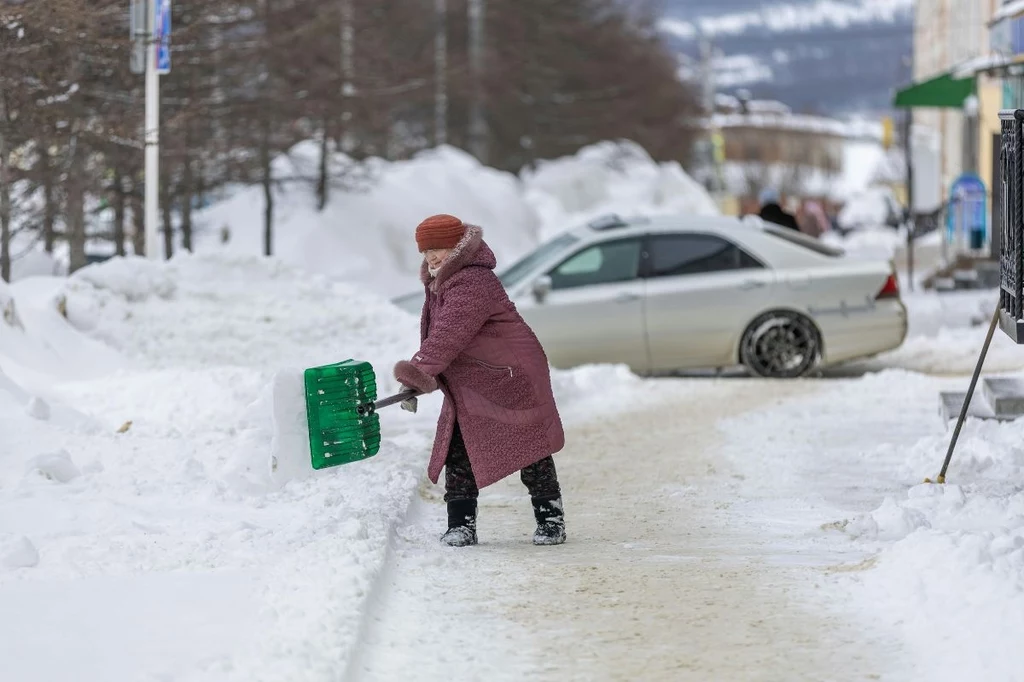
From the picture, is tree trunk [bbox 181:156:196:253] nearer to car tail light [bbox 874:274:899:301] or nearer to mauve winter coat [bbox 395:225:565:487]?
car tail light [bbox 874:274:899:301]

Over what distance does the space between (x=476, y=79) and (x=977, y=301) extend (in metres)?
15.5

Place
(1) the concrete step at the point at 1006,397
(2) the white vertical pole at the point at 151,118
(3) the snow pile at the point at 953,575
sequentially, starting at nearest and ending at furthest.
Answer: (3) the snow pile at the point at 953,575, (1) the concrete step at the point at 1006,397, (2) the white vertical pole at the point at 151,118

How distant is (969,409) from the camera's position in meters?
10.5

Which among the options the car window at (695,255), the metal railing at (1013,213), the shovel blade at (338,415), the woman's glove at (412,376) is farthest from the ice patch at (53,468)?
the car window at (695,255)

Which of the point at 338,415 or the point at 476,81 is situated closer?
the point at 338,415

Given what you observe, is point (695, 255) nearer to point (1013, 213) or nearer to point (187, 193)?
point (1013, 213)

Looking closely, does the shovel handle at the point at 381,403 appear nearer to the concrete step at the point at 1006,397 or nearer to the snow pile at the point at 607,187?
the concrete step at the point at 1006,397

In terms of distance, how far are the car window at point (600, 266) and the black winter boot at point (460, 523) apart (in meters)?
6.76

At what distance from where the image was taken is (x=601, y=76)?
5038cm

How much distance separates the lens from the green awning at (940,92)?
97.3 feet

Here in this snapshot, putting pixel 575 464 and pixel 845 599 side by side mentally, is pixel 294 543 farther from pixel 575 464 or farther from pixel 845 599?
pixel 575 464

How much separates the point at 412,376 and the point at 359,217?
19772 millimetres

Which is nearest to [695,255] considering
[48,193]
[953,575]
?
[48,193]

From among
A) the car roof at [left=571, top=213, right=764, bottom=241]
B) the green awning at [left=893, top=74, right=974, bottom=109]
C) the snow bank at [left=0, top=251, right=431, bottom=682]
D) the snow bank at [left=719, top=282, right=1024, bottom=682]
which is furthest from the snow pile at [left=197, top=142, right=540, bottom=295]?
the snow bank at [left=719, top=282, right=1024, bottom=682]
